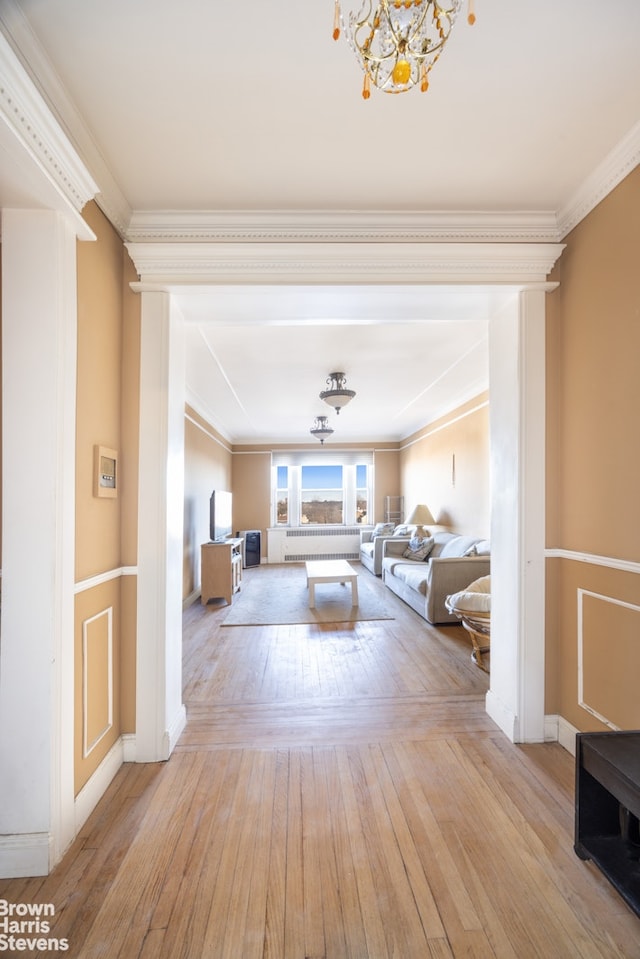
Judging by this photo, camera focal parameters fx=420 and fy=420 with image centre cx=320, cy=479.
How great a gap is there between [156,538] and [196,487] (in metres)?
3.81

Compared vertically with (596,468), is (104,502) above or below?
below

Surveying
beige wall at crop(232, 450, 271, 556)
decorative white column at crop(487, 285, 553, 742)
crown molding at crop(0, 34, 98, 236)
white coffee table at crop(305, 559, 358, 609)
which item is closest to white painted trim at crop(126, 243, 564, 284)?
decorative white column at crop(487, 285, 553, 742)

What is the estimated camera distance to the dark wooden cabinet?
131 centimetres

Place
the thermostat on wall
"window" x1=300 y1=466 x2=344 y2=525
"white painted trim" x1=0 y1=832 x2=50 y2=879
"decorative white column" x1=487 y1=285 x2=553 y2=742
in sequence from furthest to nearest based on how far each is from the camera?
"window" x1=300 y1=466 x2=344 y2=525
"decorative white column" x1=487 y1=285 x2=553 y2=742
the thermostat on wall
"white painted trim" x1=0 y1=832 x2=50 y2=879

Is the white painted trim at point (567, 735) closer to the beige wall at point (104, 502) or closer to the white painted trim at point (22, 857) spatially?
the beige wall at point (104, 502)

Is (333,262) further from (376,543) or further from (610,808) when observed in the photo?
(376,543)

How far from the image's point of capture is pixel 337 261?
86.9 inches

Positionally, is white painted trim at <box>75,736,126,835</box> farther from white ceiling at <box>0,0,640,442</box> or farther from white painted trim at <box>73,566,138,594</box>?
white ceiling at <box>0,0,640,442</box>

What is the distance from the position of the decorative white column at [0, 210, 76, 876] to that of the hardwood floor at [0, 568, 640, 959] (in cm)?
19

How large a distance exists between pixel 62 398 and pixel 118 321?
30.1 inches

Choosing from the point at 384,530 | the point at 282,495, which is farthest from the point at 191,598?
the point at 282,495

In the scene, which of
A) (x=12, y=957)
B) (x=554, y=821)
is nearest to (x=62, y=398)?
(x=12, y=957)

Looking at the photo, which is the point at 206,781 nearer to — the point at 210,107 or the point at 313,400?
the point at 210,107

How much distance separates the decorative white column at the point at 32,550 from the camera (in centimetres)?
151
